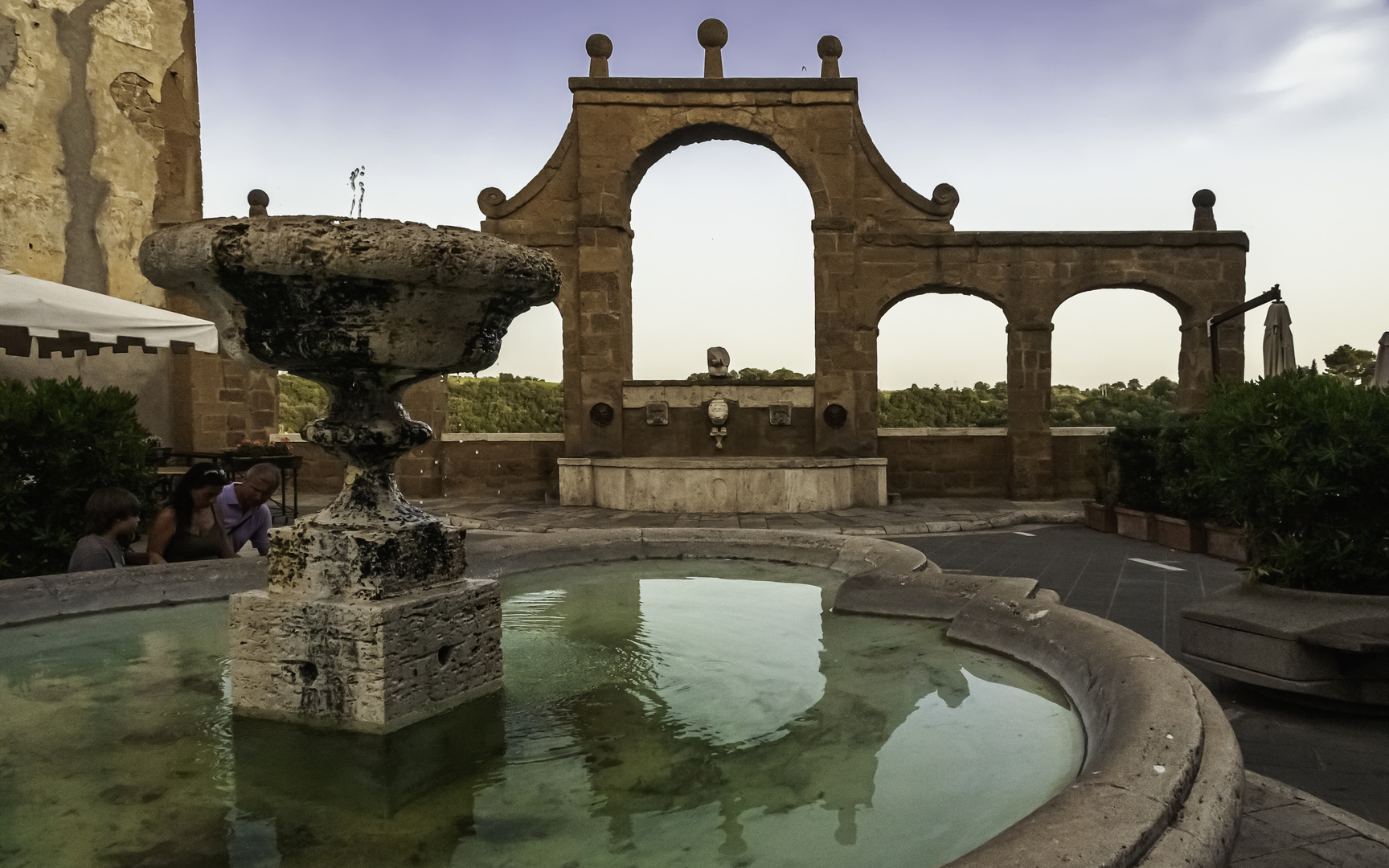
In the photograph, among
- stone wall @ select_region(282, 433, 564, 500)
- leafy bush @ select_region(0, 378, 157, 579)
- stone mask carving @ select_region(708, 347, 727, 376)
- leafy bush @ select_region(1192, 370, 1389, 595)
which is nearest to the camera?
leafy bush @ select_region(1192, 370, 1389, 595)

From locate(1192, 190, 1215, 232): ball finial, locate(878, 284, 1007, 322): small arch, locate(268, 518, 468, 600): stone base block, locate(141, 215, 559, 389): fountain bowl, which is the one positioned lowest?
locate(268, 518, 468, 600): stone base block

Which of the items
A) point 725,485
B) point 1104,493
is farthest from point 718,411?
point 1104,493

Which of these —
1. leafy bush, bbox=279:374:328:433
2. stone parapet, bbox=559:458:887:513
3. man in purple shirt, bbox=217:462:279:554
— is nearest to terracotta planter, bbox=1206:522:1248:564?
stone parapet, bbox=559:458:887:513

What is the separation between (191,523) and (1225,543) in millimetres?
7555

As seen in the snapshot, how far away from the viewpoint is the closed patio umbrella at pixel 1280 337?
9.51 metres

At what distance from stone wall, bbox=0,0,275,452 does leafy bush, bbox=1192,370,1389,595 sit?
39.4 feet

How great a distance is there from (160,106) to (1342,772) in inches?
569

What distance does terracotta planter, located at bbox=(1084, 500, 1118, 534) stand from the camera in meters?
9.62

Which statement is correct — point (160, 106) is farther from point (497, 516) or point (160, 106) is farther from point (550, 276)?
point (550, 276)

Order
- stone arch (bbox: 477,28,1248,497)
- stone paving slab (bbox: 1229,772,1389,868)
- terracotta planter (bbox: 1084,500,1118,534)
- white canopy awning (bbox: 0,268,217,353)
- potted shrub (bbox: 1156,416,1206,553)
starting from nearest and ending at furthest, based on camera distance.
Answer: stone paving slab (bbox: 1229,772,1389,868) → white canopy awning (bbox: 0,268,217,353) → potted shrub (bbox: 1156,416,1206,553) → terracotta planter (bbox: 1084,500,1118,534) → stone arch (bbox: 477,28,1248,497)

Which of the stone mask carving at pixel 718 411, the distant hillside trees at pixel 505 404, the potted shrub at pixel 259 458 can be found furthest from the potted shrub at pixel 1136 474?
the distant hillside trees at pixel 505 404

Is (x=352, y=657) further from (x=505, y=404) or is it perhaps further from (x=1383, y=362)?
(x=505, y=404)

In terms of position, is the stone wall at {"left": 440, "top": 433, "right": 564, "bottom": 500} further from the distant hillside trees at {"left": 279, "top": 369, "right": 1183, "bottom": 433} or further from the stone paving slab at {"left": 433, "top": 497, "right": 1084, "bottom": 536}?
the distant hillside trees at {"left": 279, "top": 369, "right": 1183, "bottom": 433}

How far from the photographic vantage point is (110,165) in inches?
470
